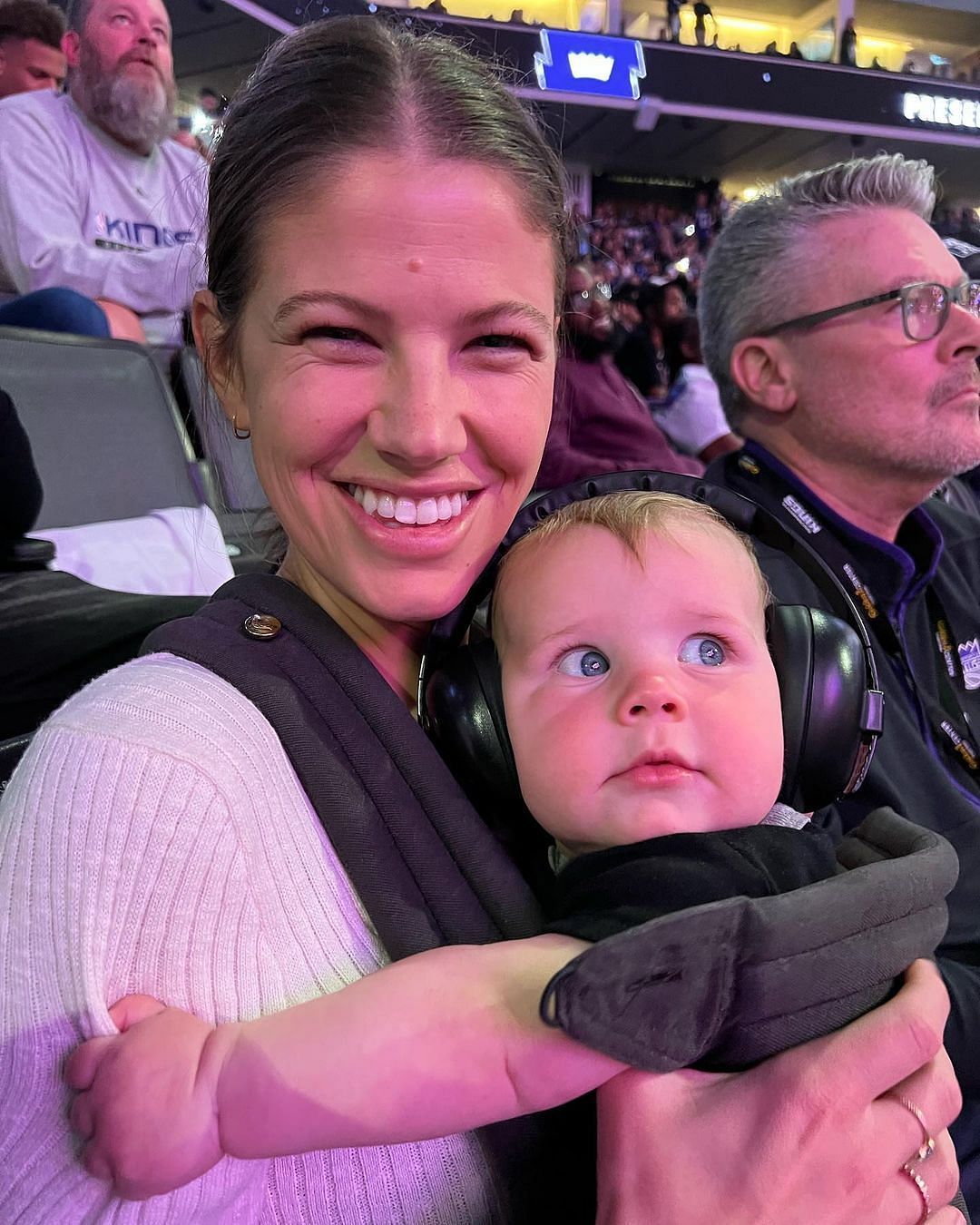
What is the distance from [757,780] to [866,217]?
5.32ft

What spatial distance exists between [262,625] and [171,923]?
0.28 m

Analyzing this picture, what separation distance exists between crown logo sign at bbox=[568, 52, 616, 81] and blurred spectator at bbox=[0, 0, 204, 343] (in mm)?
9772

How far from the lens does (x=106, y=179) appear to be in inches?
120

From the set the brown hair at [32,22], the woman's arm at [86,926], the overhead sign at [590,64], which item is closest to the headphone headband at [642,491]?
the woman's arm at [86,926]

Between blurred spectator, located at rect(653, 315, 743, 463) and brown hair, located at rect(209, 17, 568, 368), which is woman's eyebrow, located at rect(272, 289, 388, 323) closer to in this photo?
brown hair, located at rect(209, 17, 568, 368)

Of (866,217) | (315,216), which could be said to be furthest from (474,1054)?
(866,217)

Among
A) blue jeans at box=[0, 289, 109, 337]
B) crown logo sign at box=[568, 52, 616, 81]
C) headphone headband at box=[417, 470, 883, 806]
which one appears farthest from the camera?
crown logo sign at box=[568, 52, 616, 81]

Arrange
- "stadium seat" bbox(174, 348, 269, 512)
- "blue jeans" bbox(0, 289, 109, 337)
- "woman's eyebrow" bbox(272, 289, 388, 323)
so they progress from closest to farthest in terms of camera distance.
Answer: "woman's eyebrow" bbox(272, 289, 388, 323) < "stadium seat" bbox(174, 348, 269, 512) < "blue jeans" bbox(0, 289, 109, 337)

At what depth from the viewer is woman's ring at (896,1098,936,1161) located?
76 centimetres

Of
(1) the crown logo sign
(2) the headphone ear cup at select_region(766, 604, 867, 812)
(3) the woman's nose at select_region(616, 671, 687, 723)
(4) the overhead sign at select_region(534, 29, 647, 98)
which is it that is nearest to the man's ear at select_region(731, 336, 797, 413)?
(2) the headphone ear cup at select_region(766, 604, 867, 812)

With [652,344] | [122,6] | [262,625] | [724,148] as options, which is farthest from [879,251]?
[724,148]

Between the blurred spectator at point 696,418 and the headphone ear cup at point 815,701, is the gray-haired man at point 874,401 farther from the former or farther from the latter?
the blurred spectator at point 696,418

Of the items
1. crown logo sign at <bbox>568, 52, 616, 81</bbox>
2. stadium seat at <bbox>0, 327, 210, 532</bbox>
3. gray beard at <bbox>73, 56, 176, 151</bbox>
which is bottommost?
stadium seat at <bbox>0, 327, 210, 532</bbox>

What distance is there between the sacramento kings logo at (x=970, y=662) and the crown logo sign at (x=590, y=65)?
39.7ft
